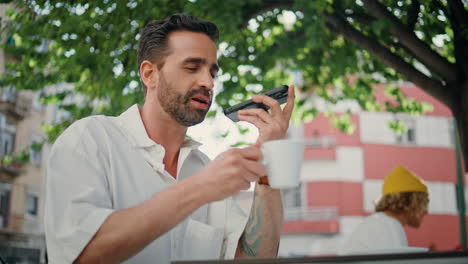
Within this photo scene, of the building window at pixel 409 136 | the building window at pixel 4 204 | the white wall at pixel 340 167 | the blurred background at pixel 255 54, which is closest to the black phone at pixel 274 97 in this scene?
the blurred background at pixel 255 54

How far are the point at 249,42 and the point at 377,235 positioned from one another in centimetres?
318

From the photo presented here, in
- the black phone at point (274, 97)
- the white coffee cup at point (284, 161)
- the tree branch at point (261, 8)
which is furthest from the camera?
the tree branch at point (261, 8)

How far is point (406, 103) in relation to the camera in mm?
7688

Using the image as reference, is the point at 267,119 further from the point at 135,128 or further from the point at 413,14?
the point at 413,14

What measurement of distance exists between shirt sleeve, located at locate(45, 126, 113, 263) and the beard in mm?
359

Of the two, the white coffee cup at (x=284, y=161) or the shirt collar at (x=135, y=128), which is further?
the shirt collar at (x=135, y=128)

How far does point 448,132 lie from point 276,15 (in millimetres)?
18176

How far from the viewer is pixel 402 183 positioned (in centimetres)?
411

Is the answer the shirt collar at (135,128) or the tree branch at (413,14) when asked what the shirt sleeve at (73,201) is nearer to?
the shirt collar at (135,128)

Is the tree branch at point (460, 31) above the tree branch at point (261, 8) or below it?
below

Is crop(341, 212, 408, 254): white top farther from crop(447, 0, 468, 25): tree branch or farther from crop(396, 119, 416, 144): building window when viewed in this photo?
crop(396, 119, 416, 144): building window

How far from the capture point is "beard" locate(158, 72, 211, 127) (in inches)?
71.6

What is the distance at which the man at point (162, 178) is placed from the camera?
4.29 ft

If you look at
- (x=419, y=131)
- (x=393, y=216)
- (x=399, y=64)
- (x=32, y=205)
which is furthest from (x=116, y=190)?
(x=32, y=205)
